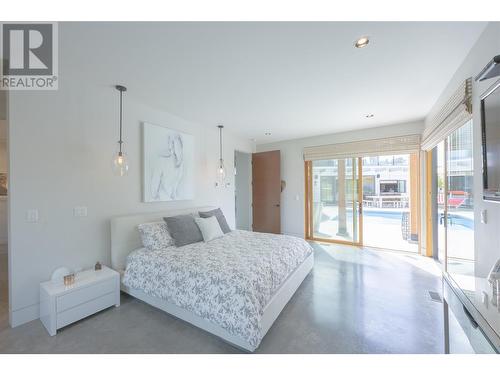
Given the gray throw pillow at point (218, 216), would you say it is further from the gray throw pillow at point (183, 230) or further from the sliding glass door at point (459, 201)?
the sliding glass door at point (459, 201)

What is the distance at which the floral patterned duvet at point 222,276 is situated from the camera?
64.3 inches

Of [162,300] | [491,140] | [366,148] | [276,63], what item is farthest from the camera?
[366,148]

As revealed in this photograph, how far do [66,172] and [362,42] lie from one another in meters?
3.25

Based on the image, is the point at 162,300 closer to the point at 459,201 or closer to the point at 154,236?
the point at 154,236

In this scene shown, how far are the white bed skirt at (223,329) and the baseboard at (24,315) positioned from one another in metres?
0.75

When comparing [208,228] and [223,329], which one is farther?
[208,228]

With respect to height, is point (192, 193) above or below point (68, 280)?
above

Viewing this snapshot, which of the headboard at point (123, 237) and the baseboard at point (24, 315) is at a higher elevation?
the headboard at point (123, 237)

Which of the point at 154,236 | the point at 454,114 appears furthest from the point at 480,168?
the point at 154,236

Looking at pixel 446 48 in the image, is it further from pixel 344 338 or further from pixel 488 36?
pixel 344 338

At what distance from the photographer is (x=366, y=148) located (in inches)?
166

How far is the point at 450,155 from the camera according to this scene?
8.58ft

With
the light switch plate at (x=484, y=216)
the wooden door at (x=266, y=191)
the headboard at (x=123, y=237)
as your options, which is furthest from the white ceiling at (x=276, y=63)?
the wooden door at (x=266, y=191)
